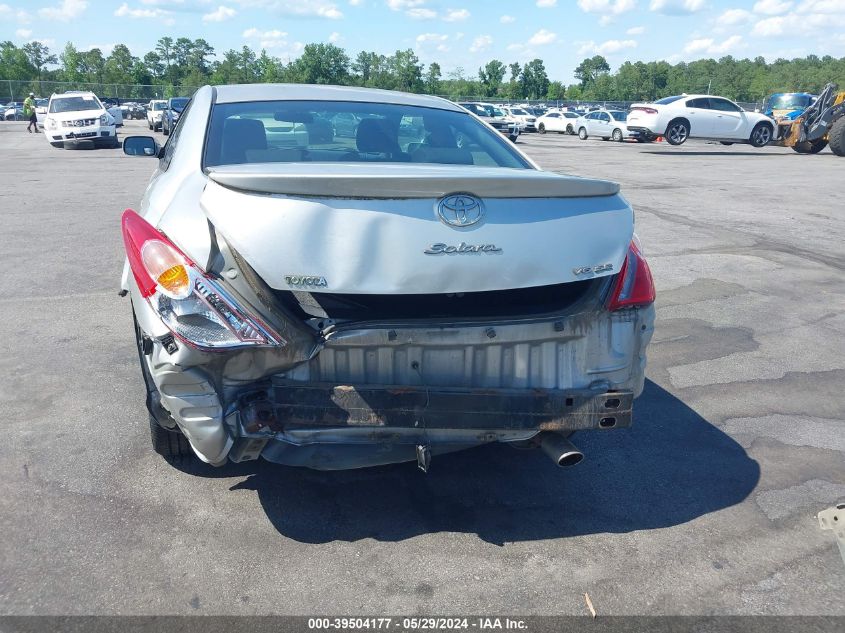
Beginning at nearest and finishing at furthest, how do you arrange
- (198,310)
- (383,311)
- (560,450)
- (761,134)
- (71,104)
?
(198,310)
(383,311)
(560,450)
(71,104)
(761,134)

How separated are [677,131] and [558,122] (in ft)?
47.2

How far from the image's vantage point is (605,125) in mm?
35844

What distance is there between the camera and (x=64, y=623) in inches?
99.3

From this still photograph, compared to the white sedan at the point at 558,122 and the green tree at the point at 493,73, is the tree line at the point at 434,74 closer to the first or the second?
the green tree at the point at 493,73

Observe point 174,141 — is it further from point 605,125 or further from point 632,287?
point 605,125

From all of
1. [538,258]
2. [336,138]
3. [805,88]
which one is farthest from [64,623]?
[805,88]

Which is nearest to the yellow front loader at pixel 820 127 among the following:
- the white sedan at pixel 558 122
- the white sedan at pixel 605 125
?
the white sedan at pixel 605 125

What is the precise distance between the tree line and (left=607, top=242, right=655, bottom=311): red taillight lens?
82762 mm

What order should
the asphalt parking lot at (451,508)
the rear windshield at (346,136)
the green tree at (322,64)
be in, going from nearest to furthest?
the asphalt parking lot at (451,508) → the rear windshield at (346,136) → the green tree at (322,64)

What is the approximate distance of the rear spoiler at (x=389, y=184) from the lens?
270 centimetres

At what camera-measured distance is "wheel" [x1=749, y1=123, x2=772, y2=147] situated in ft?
90.0

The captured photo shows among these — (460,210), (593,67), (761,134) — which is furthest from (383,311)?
(593,67)

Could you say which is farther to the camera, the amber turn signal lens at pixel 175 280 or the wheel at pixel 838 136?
the wheel at pixel 838 136

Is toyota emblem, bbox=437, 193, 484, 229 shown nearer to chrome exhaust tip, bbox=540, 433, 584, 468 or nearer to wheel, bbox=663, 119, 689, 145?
chrome exhaust tip, bbox=540, 433, 584, 468
